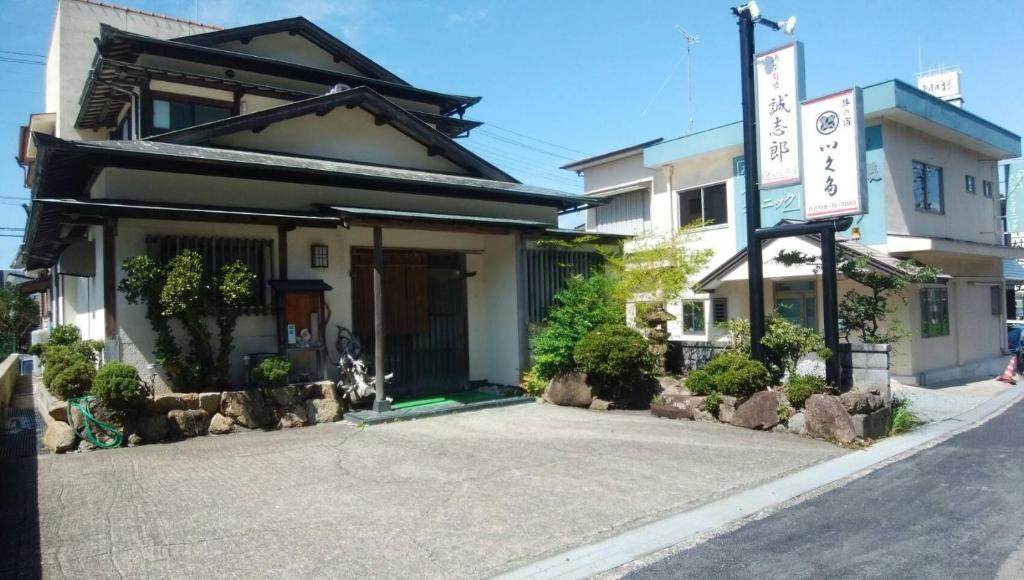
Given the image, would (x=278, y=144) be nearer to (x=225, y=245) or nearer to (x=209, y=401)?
(x=225, y=245)

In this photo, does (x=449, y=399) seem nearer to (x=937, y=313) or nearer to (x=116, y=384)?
(x=116, y=384)

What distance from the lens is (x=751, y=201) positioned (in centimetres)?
1076

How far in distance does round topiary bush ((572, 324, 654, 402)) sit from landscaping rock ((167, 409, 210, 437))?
20.0ft

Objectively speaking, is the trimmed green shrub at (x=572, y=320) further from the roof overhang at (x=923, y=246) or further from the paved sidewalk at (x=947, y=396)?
the roof overhang at (x=923, y=246)

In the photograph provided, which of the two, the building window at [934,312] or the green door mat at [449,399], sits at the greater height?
the building window at [934,312]

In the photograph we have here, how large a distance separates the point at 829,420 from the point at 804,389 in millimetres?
592

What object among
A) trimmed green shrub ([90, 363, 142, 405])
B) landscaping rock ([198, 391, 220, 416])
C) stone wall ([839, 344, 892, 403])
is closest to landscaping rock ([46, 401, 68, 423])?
trimmed green shrub ([90, 363, 142, 405])

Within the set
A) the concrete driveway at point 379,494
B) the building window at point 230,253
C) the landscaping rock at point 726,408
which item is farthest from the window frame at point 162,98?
the landscaping rock at point 726,408

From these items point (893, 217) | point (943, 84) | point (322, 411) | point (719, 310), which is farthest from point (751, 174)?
point (943, 84)

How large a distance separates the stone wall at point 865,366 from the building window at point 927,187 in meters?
8.25

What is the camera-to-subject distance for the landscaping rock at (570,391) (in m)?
11.9

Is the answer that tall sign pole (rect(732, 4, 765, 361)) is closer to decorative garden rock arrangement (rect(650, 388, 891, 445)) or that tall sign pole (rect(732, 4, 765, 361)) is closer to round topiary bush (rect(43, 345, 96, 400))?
decorative garden rock arrangement (rect(650, 388, 891, 445))

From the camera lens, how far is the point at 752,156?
35.5ft

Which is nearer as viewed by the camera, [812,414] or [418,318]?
[812,414]
